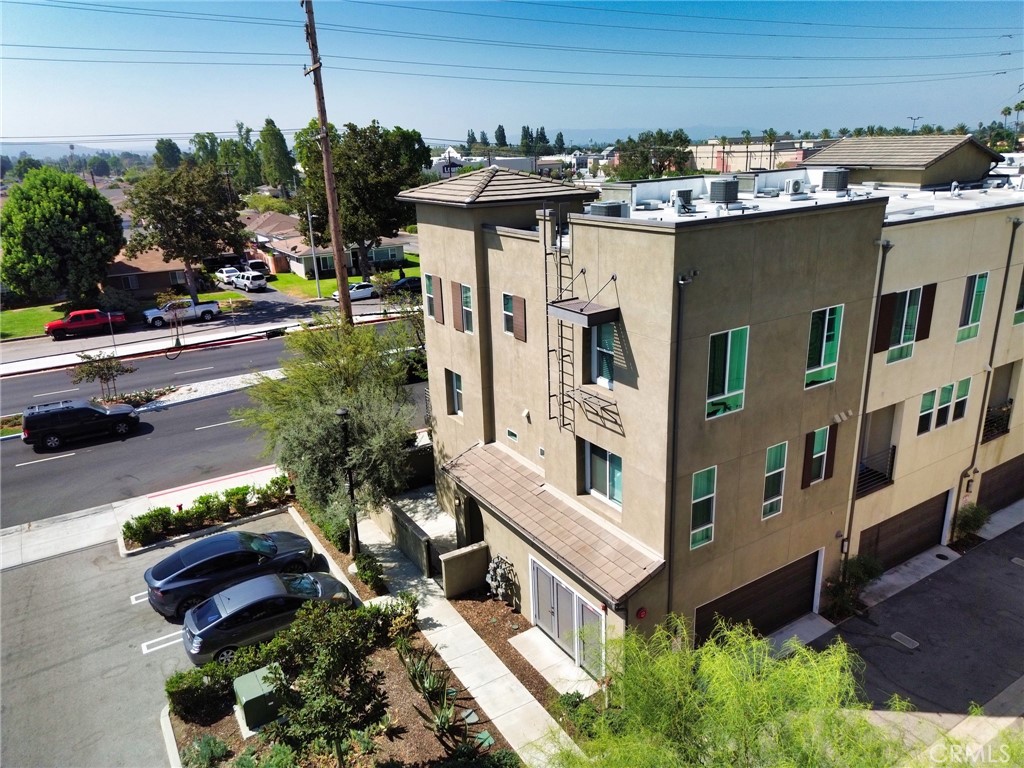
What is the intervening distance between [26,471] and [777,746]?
26757mm

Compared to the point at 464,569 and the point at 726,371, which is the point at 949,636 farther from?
the point at 464,569

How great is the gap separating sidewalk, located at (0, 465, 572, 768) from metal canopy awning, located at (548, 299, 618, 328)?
6.70 m

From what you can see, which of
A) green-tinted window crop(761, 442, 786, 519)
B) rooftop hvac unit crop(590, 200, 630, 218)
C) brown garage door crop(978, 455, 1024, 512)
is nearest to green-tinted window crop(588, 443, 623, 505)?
green-tinted window crop(761, 442, 786, 519)

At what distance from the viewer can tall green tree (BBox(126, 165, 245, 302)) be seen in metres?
45.3

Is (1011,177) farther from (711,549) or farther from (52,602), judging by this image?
(52,602)

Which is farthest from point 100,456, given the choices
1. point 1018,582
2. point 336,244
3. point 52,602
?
point 1018,582

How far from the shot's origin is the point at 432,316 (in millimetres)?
19203

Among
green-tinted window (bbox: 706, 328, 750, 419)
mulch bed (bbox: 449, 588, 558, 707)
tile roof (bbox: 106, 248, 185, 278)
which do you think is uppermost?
green-tinted window (bbox: 706, 328, 750, 419)

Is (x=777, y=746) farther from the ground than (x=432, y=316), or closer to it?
closer to it

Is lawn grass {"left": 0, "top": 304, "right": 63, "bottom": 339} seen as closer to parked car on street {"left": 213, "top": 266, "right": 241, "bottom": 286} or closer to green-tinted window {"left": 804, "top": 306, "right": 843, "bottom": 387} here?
parked car on street {"left": 213, "top": 266, "right": 241, "bottom": 286}

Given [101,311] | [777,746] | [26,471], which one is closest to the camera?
[777,746]

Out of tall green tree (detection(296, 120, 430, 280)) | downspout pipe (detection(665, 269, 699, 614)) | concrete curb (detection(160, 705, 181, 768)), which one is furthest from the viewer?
tall green tree (detection(296, 120, 430, 280))

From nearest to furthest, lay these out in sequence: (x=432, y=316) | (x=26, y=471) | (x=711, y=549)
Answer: (x=711, y=549) → (x=432, y=316) → (x=26, y=471)

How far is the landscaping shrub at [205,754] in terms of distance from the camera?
38.6 ft
